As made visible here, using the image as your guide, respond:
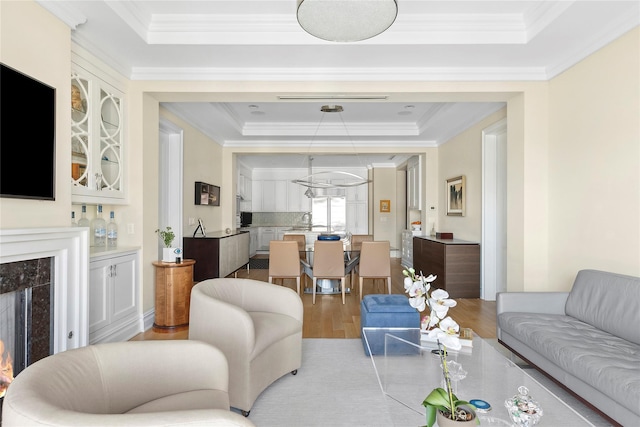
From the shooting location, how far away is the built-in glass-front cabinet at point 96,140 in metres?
2.89

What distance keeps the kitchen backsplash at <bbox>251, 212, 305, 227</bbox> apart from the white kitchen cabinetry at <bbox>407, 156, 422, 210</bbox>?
139 inches

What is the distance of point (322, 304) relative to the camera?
4.71 meters

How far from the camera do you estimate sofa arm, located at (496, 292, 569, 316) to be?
2.87m

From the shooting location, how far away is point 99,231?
11.3 feet

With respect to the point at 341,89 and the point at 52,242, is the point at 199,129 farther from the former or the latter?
the point at 52,242

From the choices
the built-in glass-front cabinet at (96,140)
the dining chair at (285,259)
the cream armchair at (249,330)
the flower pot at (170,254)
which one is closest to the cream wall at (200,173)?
the built-in glass-front cabinet at (96,140)

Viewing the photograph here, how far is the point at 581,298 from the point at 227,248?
482 centimetres

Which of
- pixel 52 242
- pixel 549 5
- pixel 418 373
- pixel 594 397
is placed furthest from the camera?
pixel 549 5

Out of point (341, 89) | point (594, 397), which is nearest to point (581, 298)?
point (594, 397)

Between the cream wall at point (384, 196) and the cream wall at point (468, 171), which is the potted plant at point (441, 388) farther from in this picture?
the cream wall at point (384, 196)

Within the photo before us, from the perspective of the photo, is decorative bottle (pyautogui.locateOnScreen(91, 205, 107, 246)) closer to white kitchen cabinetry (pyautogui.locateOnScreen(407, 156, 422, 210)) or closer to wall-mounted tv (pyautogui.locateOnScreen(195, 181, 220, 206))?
wall-mounted tv (pyautogui.locateOnScreen(195, 181, 220, 206))

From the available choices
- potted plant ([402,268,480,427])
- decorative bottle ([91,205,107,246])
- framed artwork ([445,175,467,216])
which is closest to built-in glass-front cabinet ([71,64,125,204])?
decorative bottle ([91,205,107,246])

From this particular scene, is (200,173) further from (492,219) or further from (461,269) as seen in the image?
(492,219)

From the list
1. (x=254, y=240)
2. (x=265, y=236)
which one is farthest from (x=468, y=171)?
(x=265, y=236)
